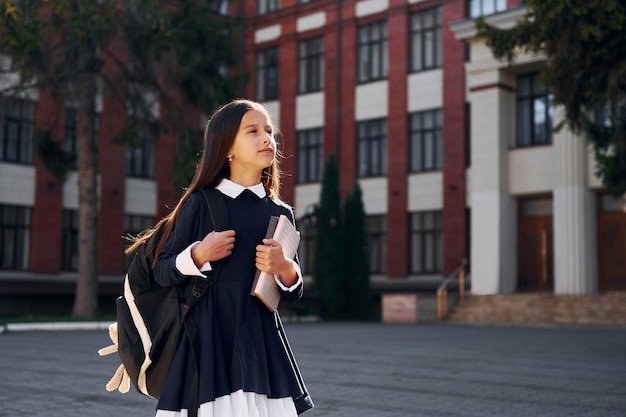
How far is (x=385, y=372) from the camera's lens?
11.2 meters

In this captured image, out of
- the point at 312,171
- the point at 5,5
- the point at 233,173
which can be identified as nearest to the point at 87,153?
the point at 5,5

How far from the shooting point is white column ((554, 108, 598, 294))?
26.1 meters

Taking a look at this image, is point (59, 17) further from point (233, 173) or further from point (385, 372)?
point (233, 173)

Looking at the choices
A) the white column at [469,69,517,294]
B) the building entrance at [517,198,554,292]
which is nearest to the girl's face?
the white column at [469,69,517,294]

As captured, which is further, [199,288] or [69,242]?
[69,242]

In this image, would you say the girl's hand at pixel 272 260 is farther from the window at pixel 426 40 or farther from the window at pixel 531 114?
the window at pixel 426 40

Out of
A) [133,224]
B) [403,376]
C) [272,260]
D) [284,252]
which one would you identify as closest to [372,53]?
[133,224]

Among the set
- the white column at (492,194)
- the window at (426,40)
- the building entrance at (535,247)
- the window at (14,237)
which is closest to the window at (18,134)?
the window at (14,237)

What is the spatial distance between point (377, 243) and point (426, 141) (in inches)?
170

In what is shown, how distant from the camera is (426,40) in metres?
31.7

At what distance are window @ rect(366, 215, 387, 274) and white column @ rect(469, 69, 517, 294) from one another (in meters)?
4.95

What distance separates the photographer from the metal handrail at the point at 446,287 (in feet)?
90.9

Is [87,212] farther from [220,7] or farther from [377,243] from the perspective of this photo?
[220,7]

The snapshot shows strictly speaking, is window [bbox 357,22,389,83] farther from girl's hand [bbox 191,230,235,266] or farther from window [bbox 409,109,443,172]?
girl's hand [bbox 191,230,235,266]
